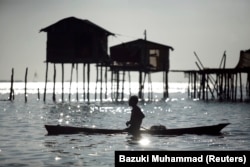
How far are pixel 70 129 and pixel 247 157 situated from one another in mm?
10885

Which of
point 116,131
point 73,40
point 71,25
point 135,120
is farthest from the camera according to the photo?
point 71,25

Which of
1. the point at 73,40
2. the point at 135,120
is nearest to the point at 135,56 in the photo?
the point at 73,40

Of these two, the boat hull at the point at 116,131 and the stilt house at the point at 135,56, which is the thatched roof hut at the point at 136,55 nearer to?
the stilt house at the point at 135,56

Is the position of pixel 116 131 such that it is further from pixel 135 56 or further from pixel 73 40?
pixel 135 56

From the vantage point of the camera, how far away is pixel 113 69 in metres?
55.0

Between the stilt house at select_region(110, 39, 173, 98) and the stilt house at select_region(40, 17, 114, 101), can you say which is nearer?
the stilt house at select_region(40, 17, 114, 101)

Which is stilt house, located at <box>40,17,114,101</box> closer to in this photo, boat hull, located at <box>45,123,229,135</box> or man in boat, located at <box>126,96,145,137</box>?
boat hull, located at <box>45,123,229,135</box>

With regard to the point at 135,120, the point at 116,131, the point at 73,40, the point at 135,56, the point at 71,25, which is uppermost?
the point at 71,25

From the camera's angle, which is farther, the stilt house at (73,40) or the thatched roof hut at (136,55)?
the thatched roof hut at (136,55)

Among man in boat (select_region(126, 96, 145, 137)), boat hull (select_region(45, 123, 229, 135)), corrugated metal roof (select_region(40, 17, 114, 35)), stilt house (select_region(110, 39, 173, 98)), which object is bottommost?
boat hull (select_region(45, 123, 229, 135))

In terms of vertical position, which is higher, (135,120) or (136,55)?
(136,55)

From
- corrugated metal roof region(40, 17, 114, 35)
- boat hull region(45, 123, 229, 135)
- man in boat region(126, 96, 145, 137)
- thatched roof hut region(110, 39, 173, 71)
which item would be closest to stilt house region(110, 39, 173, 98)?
thatched roof hut region(110, 39, 173, 71)

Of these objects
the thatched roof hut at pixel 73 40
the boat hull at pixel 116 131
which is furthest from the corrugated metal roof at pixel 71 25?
the boat hull at pixel 116 131

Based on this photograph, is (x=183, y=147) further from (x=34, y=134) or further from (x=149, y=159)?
(x=34, y=134)
